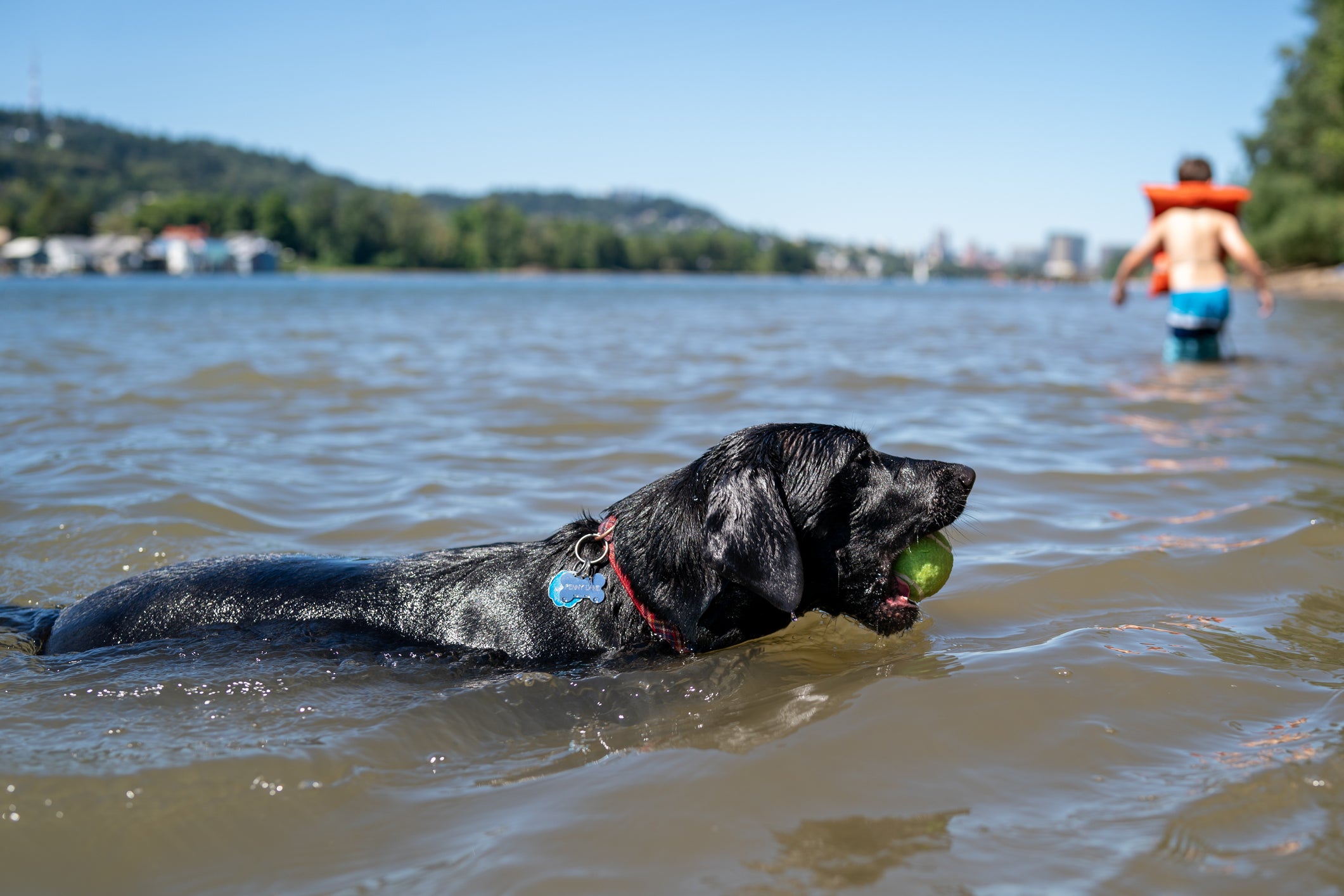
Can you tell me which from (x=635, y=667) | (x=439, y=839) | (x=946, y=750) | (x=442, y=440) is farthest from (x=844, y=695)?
(x=442, y=440)

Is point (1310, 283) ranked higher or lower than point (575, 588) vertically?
higher

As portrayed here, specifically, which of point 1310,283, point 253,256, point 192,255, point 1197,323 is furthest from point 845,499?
point 253,256

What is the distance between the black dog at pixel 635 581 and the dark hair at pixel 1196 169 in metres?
11.2

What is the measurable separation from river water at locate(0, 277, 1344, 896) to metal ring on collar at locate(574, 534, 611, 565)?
427 mm

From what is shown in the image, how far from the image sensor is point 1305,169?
58.8 meters

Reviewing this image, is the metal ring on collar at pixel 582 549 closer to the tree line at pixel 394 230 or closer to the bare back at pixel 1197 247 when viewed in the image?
the bare back at pixel 1197 247

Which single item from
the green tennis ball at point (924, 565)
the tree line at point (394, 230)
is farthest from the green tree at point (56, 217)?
the green tennis ball at point (924, 565)

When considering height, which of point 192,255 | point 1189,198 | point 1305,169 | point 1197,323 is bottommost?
point 1197,323

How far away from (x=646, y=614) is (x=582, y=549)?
37 cm

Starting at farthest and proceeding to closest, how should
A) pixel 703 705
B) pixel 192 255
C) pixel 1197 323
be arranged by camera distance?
pixel 192 255 < pixel 1197 323 < pixel 703 705

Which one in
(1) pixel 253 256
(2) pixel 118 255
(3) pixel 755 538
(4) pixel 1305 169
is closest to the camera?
(3) pixel 755 538

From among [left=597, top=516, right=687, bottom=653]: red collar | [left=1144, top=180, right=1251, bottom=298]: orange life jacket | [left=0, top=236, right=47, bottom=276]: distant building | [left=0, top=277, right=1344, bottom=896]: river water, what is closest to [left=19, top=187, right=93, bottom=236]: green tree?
[left=0, top=236, right=47, bottom=276]: distant building

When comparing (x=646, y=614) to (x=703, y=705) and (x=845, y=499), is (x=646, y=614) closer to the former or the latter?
(x=703, y=705)

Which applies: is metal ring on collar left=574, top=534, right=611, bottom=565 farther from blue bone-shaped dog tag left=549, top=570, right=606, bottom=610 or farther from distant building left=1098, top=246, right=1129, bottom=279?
distant building left=1098, top=246, right=1129, bottom=279
